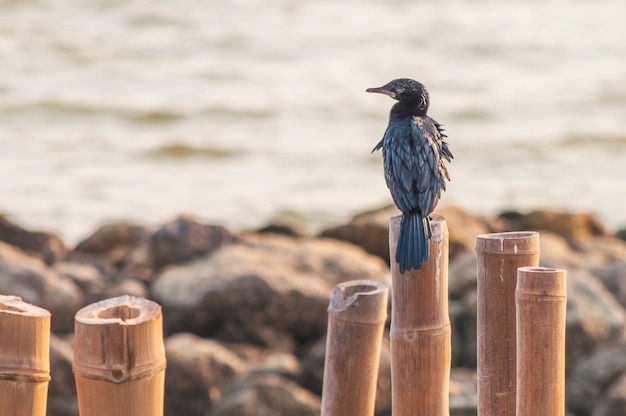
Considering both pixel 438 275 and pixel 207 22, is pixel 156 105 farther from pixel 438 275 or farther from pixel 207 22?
pixel 438 275

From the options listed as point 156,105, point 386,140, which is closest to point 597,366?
point 386,140

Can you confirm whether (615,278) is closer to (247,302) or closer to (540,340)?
(247,302)

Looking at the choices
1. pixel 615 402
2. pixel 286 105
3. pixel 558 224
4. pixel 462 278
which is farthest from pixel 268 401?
pixel 286 105

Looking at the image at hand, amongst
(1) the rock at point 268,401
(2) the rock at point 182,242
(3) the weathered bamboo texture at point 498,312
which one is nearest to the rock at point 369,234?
(2) the rock at point 182,242

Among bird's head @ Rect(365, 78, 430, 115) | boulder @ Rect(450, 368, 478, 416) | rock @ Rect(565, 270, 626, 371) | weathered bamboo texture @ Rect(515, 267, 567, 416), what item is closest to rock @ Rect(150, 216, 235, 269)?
boulder @ Rect(450, 368, 478, 416)

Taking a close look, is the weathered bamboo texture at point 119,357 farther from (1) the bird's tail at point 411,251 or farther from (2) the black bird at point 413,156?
(2) the black bird at point 413,156

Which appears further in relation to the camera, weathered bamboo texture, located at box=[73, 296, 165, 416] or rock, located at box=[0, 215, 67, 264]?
rock, located at box=[0, 215, 67, 264]

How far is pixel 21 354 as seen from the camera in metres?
3.13

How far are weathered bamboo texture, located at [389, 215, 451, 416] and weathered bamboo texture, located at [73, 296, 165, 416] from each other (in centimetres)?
70

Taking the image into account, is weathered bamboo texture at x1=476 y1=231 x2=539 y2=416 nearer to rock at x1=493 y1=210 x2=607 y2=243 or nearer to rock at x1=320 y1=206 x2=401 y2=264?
rock at x1=320 y1=206 x2=401 y2=264

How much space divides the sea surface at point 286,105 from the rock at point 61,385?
561cm

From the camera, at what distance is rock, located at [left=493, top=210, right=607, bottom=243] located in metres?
11.8

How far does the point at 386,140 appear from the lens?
4266mm

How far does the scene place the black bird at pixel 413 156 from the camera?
3936 mm
